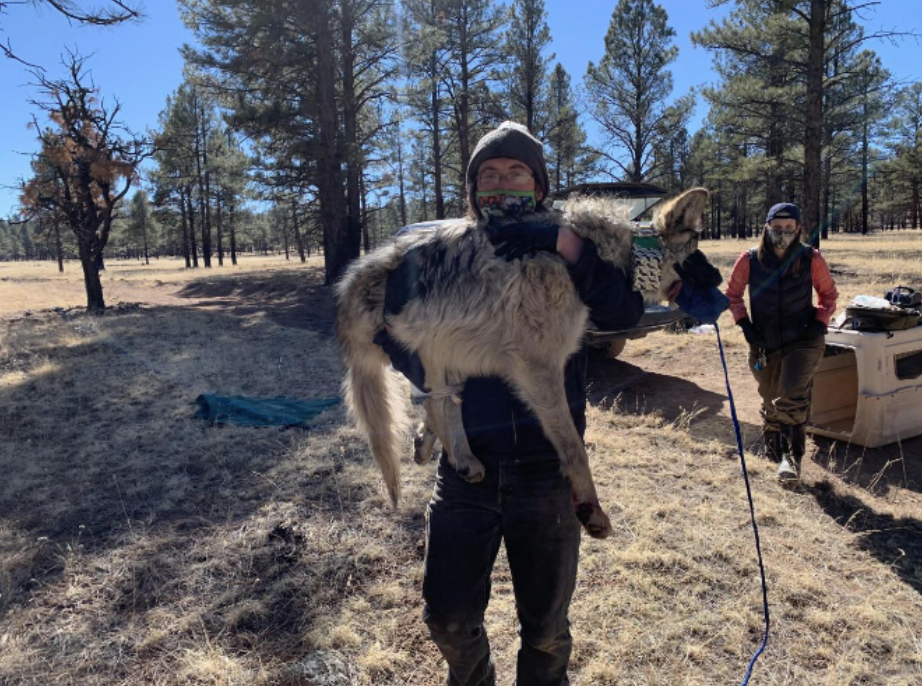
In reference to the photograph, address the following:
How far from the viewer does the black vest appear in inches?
186

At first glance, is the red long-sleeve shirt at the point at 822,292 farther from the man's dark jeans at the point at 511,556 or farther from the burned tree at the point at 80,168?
the burned tree at the point at 80,168

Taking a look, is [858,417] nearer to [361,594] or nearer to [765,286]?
[765,286]

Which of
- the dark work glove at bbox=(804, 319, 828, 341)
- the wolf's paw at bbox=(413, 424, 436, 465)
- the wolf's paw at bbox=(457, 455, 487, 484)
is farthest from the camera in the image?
the dark work glove at bbox=(804, 319, 828, 341)

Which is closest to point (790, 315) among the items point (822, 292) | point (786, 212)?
point (822, 292)

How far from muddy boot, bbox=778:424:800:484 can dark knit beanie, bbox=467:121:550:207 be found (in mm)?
3861

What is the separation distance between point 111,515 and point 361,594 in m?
2.28

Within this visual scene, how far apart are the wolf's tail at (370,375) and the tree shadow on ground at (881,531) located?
3245 mm

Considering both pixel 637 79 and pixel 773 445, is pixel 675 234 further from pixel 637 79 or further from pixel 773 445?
pixel 637 79

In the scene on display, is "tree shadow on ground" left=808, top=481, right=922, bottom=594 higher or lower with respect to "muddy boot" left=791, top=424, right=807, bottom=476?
lower

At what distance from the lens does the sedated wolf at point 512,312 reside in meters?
1.75

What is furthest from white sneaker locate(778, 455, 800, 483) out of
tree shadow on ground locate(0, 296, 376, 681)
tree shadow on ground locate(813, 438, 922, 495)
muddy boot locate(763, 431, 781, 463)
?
tree shadow on ground locate(0, 296, 376, 681)

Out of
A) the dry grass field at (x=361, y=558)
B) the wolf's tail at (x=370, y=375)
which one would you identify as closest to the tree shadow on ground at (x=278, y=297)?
the dry grass field at (x=361, y=558)

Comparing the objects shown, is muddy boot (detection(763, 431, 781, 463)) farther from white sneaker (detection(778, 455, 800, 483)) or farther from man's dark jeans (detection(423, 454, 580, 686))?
man's dark jeans (detection(423, 454, 580, 686))

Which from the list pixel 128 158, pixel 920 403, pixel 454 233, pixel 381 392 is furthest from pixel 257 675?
pixel 128 158
